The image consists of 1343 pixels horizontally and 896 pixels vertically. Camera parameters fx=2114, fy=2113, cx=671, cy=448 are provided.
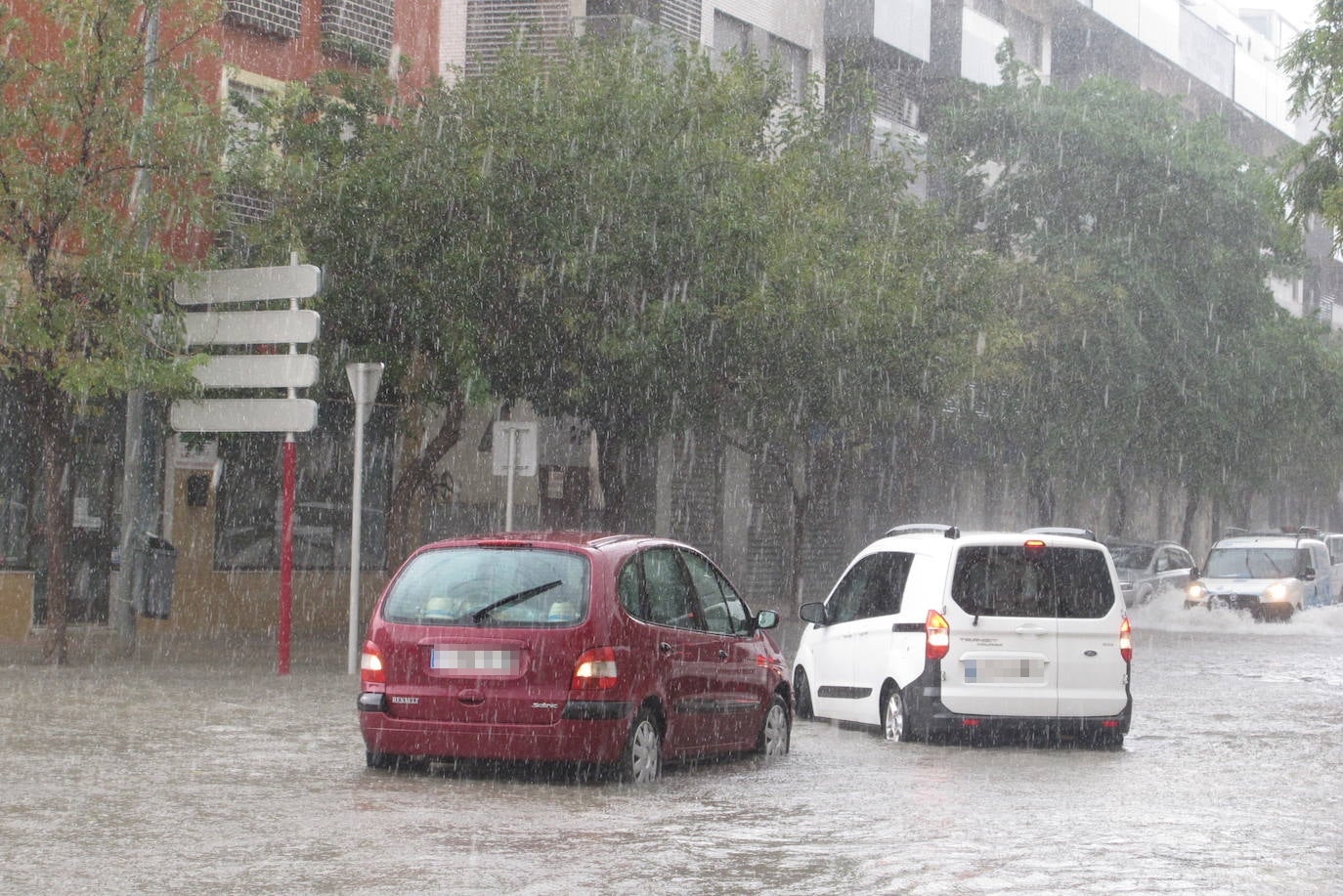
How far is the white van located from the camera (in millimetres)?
14305

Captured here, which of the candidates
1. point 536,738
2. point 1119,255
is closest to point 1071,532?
point 536,738

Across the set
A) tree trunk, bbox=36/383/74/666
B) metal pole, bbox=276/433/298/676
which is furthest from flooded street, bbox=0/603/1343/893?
tree trunk, bbox=36/383/74/666

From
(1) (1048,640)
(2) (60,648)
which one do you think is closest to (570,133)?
(2) (60,648)

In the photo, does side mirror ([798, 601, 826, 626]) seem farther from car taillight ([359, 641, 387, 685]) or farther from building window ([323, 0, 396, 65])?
building window ([323, 0, 396, 65])

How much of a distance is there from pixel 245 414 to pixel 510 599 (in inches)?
340

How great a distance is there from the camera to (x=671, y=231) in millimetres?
22297

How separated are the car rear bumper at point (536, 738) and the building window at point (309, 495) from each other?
1454cm

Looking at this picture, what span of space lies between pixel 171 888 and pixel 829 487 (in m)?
36.2

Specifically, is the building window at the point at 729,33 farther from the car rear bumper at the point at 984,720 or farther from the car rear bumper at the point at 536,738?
the car rear bumper at the point at 536,738

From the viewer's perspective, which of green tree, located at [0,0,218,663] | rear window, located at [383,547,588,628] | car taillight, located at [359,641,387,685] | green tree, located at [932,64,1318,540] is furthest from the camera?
green tree, located at [932,64,1318,540]

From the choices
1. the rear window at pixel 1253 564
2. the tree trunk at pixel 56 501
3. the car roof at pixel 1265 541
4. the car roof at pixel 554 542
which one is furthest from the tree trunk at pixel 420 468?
the car roof at pixel 1265 541

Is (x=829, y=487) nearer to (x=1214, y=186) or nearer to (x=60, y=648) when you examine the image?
(x=1214, y=186)

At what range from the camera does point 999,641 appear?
14.4 metres

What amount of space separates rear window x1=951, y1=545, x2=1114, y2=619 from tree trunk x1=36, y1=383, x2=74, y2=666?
9.03 m
